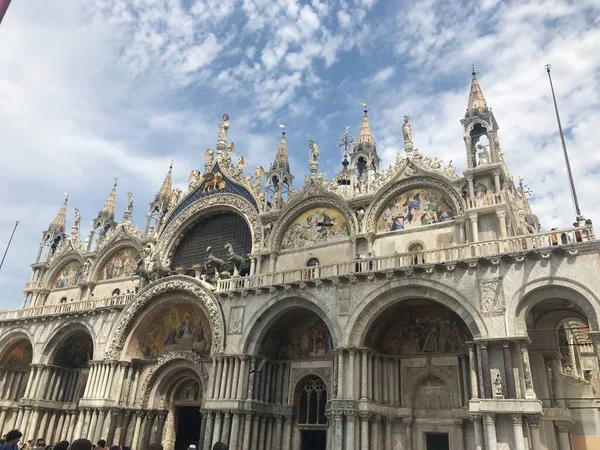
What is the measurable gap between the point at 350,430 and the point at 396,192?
32.8 ft

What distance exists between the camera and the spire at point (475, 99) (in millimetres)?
20533

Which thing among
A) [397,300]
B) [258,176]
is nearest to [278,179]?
[258,176]

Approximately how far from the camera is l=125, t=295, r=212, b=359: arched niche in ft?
76.5

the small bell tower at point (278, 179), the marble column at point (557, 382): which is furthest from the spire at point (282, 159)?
the marble column at point (557, 382)

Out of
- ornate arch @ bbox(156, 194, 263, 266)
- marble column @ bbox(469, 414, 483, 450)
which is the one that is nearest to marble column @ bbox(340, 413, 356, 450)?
marble column @ bbox(469, 414, 483, 450)

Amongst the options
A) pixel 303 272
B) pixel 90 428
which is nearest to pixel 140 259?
pixel 90 428

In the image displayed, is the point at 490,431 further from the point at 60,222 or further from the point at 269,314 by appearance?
the point at 60,222

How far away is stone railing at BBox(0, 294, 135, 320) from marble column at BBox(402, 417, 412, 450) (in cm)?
1477

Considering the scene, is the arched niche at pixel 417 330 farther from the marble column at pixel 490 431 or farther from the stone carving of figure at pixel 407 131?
the stone carving of figure at pixel 407 131

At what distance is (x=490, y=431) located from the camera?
14.1m

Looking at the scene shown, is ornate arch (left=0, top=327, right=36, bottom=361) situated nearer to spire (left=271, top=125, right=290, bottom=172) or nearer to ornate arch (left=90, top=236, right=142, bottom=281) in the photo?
ornate arch (left=90, top=236, right=142, bottom=281)

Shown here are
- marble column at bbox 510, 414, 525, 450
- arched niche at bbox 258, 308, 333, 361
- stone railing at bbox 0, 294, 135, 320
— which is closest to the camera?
marble column at bbox 510, 414, 525, 450

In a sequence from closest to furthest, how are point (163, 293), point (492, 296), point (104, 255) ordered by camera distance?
point (492, 296)
point (163, 293)
point (104, 255)

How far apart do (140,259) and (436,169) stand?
58.1ft
